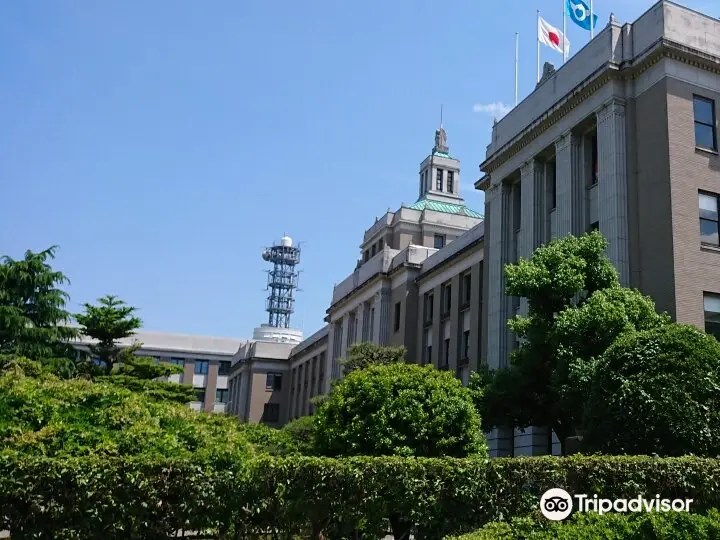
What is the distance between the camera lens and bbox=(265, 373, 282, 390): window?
7119cm

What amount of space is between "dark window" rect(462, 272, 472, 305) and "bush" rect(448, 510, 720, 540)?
2580 centimetres

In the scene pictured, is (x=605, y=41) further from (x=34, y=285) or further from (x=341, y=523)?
(x=34, y=285)

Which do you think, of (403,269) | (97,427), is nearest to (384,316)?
→ (403,269)

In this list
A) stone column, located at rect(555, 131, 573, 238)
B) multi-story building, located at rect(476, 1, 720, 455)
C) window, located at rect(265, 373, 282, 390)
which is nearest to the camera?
multi-story building, located at rect(476, 1, 720, 455)

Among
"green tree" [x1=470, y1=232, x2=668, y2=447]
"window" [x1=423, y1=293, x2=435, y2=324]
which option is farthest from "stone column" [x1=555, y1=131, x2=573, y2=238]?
"window" [x1=423, y1=293, x2=435, y2=324]

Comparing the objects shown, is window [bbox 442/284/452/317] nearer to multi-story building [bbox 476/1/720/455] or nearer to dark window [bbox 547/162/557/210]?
multi-story building [bbox 476/1/720/455]

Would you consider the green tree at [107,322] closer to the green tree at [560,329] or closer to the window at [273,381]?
the green tree at [560,329]

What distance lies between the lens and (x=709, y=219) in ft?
69.5

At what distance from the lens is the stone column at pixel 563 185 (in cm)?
2412

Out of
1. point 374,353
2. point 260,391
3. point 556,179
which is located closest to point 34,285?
point 374,353

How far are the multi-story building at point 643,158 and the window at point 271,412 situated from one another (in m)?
46.6

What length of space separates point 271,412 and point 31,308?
40.7 metres

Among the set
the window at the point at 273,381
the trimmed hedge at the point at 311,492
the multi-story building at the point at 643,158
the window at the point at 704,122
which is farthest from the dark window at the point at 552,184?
the window at the point at 273,381

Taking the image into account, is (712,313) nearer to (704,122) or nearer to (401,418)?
(704,122)
